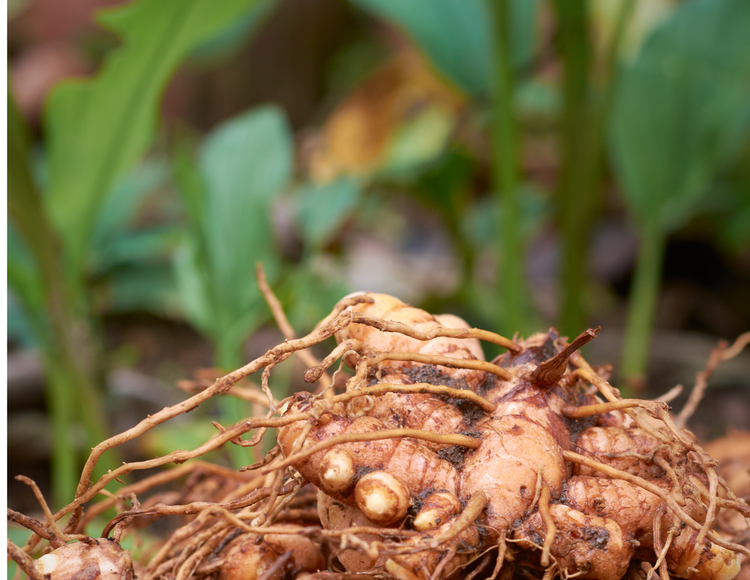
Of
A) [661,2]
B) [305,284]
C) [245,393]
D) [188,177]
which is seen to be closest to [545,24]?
[661,2]

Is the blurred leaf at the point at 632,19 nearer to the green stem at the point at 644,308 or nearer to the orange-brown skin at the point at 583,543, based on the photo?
the green stem at the point at 644,308

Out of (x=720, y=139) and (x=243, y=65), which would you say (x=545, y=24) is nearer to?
(x=720, y=139)

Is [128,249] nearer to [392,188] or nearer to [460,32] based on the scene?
[392,188]

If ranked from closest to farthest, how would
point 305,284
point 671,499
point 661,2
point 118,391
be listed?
point 671,499 < point 305,284 < point 118,391 < point 661,2

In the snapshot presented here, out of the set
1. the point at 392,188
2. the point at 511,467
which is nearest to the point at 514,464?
the point at 511,467

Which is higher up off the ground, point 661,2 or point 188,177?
point 661,2
